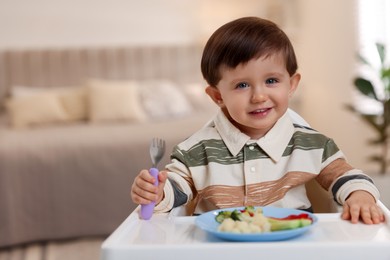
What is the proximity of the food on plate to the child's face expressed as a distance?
28 cm

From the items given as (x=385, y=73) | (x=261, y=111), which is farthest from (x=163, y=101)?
(x=261, y=111)

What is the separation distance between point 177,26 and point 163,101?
98 cm

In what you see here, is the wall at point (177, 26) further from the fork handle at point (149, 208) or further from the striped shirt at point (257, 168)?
the fork handle at point (149, 208)

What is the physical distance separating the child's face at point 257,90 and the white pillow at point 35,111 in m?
2.63

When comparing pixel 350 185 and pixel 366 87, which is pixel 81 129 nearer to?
pixel 366 87

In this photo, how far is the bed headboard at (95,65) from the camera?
428cm

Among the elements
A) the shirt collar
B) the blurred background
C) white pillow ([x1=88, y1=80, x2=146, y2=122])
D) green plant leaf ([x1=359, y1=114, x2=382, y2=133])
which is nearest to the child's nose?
the shirt collar

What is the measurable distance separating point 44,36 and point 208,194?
357cm

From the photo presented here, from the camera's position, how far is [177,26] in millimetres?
4676

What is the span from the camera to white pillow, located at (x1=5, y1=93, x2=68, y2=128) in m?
3.63

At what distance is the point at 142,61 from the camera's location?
4445mm

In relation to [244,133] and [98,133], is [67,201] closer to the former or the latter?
[98,133]

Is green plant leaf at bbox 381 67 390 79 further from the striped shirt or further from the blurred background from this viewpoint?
the striped shirt

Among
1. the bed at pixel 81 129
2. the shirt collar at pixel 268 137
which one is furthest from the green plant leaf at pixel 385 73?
the shirt collar at pixel 268 137
